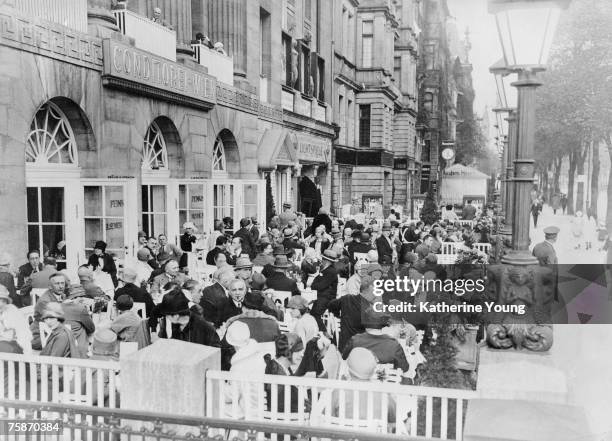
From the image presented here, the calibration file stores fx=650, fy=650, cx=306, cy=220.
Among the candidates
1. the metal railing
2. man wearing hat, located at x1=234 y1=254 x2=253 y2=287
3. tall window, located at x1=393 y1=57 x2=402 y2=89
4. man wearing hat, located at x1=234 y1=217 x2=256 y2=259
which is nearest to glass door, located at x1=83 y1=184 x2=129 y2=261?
man wearing hat, located at x1=234 y1=217 x2=256 y2=259

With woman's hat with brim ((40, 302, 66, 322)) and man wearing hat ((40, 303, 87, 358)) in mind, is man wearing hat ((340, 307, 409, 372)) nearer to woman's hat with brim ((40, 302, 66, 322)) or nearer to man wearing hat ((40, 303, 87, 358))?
man wearing hat ((40, 303, 87, 358))

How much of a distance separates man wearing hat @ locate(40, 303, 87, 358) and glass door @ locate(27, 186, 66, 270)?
15.0 feet

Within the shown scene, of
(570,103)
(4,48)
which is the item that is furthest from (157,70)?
(570,103)

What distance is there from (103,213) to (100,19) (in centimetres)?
309

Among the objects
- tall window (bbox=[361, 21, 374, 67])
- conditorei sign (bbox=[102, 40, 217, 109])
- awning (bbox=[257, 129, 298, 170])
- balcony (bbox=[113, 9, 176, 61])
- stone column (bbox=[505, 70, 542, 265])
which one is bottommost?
stone column (bbox=[505, 70, 542, 265])

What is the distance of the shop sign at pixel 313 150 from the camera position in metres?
19.0

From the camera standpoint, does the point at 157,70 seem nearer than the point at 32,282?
No

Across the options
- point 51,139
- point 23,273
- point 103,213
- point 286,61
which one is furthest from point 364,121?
point 23,273

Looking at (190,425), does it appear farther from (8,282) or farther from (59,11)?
(59,11)

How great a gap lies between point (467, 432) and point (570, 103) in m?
11.4

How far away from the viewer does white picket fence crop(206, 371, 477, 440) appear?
4039 mm

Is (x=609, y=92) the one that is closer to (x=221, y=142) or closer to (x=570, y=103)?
(x=570, y=103)

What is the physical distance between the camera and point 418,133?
87.6ft

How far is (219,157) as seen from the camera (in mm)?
16000
